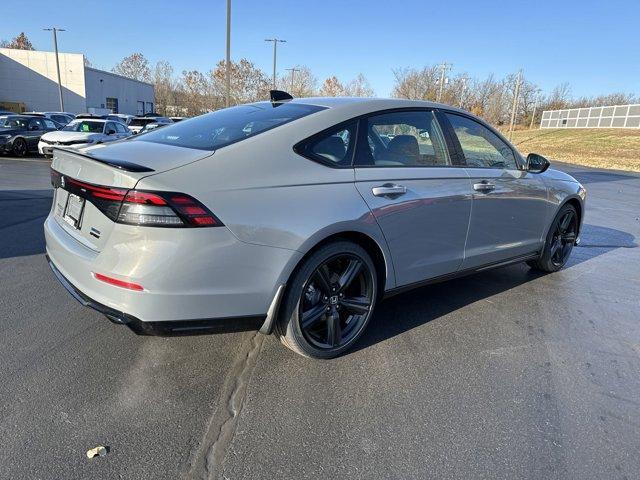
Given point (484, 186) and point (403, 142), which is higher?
point (403, 142)

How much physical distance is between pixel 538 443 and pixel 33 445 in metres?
2.50

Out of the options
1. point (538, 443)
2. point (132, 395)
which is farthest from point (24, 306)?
point (538, 443)

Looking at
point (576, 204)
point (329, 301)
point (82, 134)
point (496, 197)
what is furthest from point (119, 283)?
point (82, 134)

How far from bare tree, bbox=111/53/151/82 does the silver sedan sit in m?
87.5

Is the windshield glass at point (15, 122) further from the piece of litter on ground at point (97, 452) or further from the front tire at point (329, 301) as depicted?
the piece of litter on ground at point (97, 452)

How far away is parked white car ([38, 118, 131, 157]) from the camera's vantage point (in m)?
15.5

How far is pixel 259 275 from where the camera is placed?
2707 millimetres

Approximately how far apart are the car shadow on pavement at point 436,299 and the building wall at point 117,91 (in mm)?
57549

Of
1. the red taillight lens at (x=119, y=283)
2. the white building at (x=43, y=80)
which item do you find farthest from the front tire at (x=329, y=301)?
the white building at (x=43, y=80)

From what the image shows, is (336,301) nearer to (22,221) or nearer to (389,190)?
(389,190)

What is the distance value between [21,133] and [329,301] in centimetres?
1814

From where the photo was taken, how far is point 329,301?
3.19m

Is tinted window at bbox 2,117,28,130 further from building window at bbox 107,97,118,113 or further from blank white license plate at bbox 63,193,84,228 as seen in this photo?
building window at bbox 107,97,118,113

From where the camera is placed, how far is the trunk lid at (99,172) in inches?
100.0
